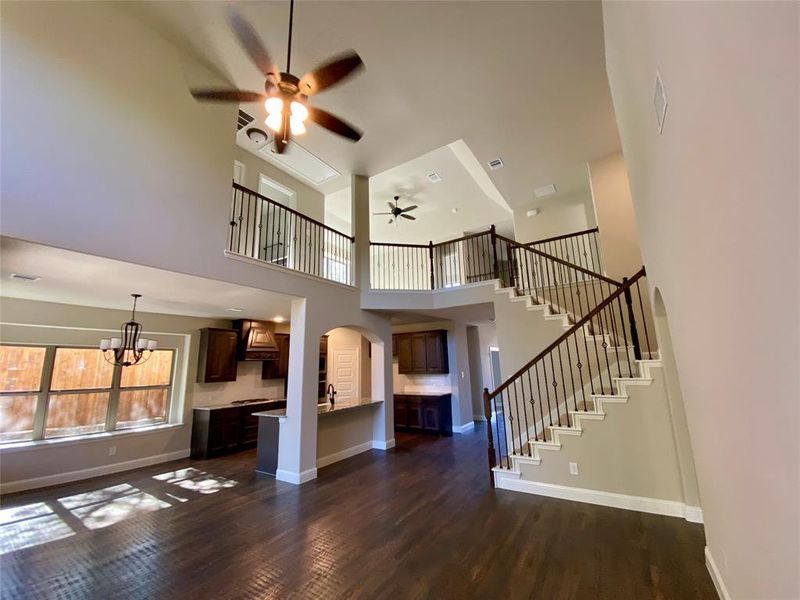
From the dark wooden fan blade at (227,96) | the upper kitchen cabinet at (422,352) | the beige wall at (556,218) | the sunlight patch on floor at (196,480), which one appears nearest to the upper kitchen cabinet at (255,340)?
the sunlight patch on floor at (196,480)

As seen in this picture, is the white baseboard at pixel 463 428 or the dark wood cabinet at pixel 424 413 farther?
the white baseboard at pixel 463 428

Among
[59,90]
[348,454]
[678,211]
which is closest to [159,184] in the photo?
[59,90]

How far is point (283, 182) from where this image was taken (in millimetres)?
6586

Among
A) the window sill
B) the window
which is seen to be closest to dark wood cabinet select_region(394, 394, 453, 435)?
the window sill

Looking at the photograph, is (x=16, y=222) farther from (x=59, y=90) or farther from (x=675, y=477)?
(x=675, y=477)

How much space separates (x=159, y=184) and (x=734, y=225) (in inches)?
179

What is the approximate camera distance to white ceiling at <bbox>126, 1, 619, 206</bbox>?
11.9 ft

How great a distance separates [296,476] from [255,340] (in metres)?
3.39

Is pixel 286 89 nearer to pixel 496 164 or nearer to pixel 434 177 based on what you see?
pixel 496 164

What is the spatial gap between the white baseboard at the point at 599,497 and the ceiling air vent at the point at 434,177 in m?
5.84

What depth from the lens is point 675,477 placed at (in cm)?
342

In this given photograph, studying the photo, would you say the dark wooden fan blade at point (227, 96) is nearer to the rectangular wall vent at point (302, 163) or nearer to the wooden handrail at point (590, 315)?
the rectangular wall vent at point (302, 163)

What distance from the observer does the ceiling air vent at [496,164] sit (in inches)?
241

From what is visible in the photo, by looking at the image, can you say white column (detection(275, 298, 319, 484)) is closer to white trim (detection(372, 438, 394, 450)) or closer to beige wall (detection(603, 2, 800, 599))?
white trim (detection(372, 438, 394, 450))
